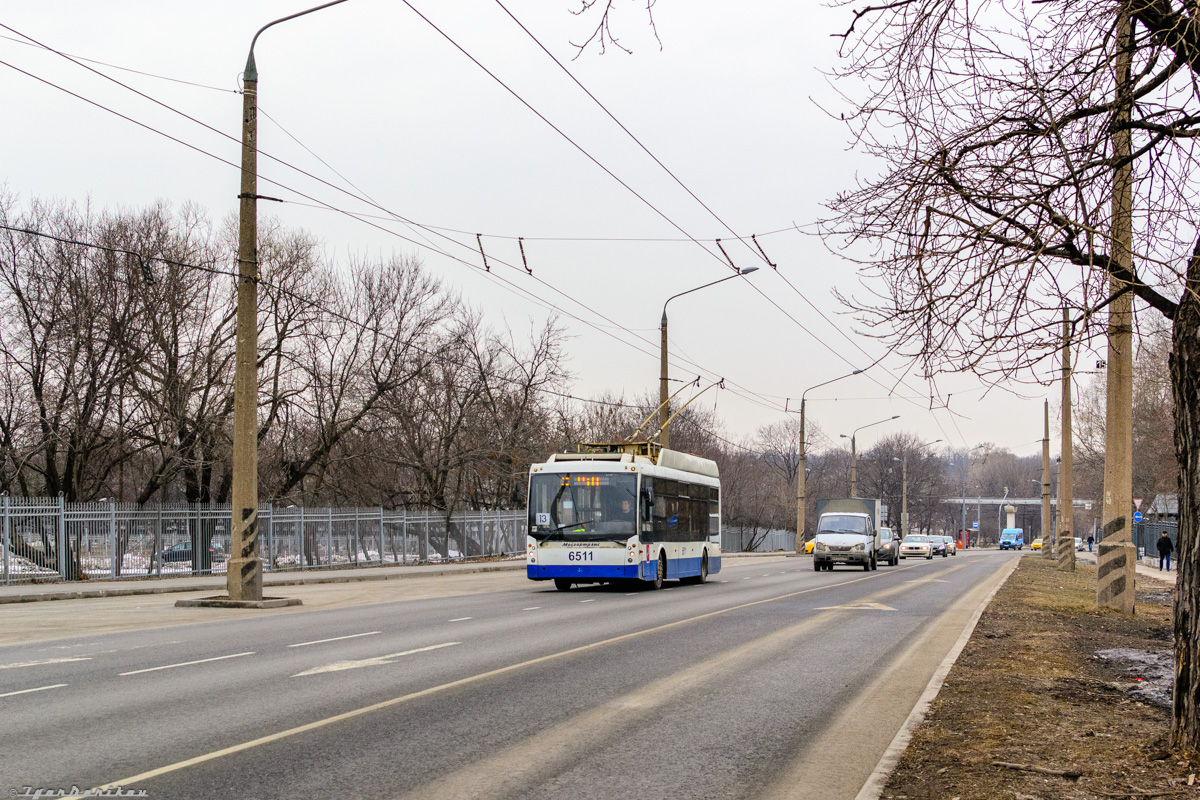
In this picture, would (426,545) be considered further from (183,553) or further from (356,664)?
(356,664)

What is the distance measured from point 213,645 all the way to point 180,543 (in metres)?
18.4

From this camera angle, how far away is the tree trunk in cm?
650

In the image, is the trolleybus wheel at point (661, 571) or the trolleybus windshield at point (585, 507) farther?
the trolleybus wheel at point (661, 571)

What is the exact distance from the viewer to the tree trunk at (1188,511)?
256 inches

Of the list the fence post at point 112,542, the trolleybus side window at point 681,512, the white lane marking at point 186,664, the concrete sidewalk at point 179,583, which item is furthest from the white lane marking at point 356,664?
the fence post at point 112,542

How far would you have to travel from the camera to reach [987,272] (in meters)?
7.21

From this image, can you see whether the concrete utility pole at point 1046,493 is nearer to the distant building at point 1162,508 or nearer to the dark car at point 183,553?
the distant building at point 1162,508

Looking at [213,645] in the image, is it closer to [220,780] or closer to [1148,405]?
[220,780]

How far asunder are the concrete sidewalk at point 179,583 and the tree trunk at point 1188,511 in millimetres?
20340

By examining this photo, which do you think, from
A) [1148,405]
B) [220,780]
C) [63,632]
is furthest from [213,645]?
[1148,405]

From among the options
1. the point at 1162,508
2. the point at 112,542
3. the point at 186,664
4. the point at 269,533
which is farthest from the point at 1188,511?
the point at 1162,508

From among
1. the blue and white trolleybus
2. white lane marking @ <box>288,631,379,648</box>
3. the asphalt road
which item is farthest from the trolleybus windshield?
white lane marking @ <box>288,631,379,648</box>

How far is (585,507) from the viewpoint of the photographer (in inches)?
953

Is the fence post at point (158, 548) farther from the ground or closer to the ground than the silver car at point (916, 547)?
farther from the ground
